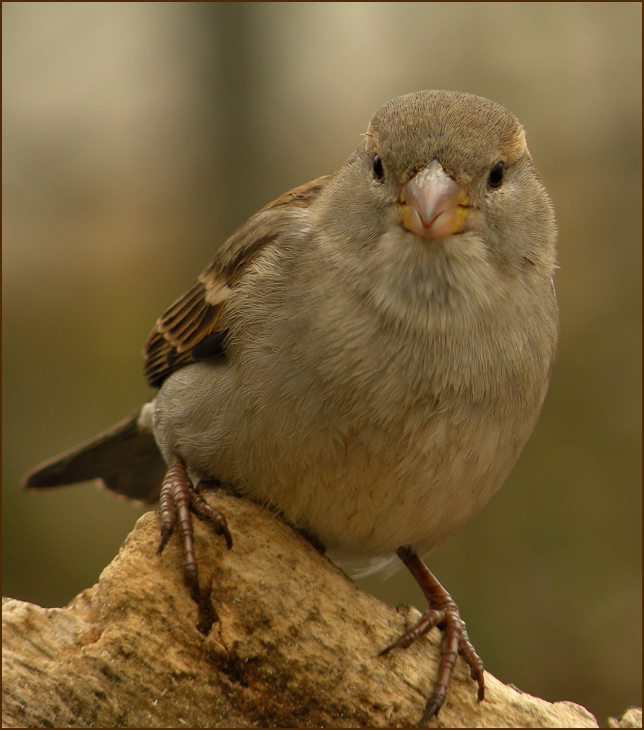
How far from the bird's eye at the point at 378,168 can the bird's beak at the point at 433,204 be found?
0.16 metres

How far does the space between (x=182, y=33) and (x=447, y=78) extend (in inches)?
95.9

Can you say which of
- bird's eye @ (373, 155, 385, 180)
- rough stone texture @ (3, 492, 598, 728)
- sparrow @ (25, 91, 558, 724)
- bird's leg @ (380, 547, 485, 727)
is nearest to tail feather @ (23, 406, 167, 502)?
sparrow @ (25, 91, 558, 724)

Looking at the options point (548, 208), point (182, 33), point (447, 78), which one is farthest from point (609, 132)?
point (548, 208)

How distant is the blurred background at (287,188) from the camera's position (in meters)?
5.59

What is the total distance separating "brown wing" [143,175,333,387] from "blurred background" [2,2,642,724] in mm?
3112

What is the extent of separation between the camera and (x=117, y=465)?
12.6ft

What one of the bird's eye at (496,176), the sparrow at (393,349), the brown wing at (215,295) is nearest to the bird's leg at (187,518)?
the sparrow at (393,349)

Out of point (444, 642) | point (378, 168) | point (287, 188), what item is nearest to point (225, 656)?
point (444, 642)

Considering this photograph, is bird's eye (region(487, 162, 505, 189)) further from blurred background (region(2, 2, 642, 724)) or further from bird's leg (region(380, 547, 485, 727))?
blurred background (region(2, 2, 642, 724))

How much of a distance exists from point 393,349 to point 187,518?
0.82 m

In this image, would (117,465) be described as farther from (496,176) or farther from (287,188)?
(287,188)

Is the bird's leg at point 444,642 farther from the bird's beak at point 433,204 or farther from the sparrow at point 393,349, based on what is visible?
the bird's beak at point 433,204

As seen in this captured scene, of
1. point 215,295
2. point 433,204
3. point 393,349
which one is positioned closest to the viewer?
point 433,204

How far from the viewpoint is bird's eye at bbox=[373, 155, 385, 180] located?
2.58 m
